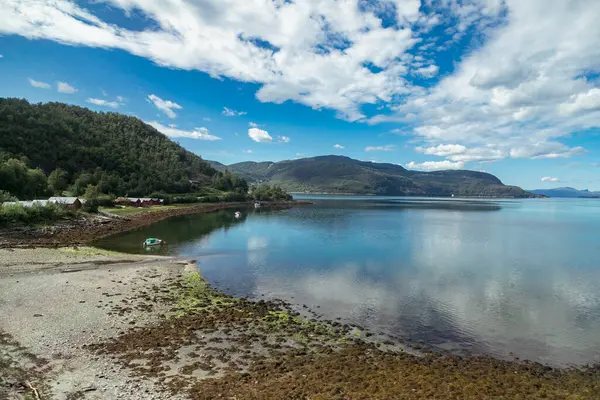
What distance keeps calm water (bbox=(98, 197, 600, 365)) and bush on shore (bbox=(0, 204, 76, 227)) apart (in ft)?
38.2

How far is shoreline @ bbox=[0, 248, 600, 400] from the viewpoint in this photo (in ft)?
42.8

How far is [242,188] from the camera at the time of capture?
19625cm

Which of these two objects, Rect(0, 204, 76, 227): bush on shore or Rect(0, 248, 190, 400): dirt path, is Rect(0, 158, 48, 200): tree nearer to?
Rect(0, 204, 76, 227): bush on shore

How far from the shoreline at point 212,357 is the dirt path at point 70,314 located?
0.07 meters

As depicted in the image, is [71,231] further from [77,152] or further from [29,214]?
[77,152]

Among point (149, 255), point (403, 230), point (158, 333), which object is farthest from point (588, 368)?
point (403, 230)

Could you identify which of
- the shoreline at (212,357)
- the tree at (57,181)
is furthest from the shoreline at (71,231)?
the tree at (57,181)

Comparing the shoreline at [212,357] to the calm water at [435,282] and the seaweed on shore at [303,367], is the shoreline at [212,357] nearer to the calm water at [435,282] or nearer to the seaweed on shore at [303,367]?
the seaweed on shore at [303,367]

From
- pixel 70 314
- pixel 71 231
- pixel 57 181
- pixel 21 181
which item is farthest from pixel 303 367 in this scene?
pixel 57 181

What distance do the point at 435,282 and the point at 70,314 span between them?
28.7 meters

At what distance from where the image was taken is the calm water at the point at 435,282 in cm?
2086

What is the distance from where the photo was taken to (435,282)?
3291 cm

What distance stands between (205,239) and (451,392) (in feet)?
165

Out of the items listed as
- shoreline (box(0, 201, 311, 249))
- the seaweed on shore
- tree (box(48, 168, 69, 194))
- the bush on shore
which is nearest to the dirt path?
the seaweed on shore
